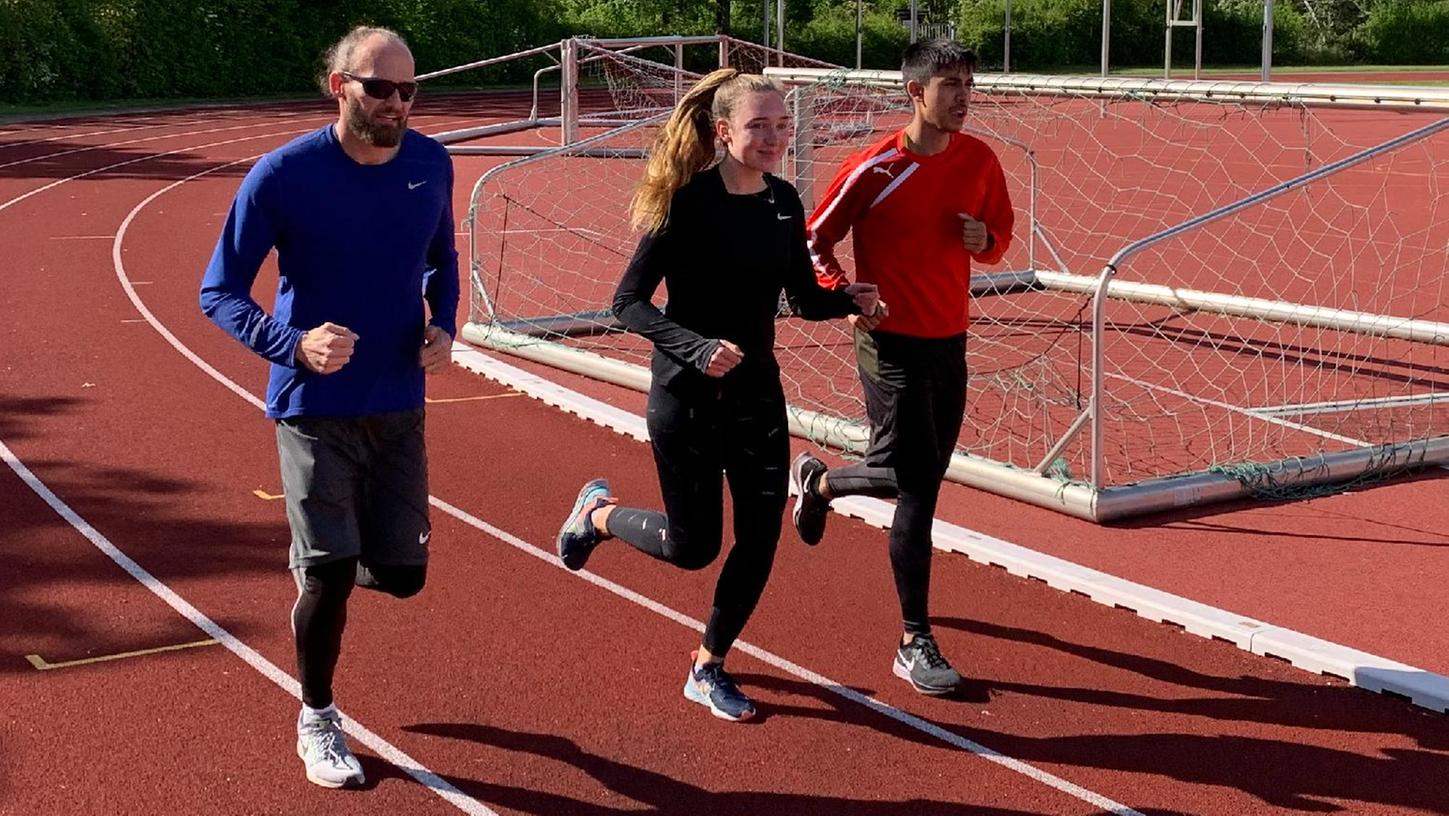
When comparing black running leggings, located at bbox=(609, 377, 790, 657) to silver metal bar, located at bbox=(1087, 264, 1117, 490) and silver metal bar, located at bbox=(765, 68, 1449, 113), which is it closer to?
silver metal bar, located at bbox=(1087, 264, 1117, 490)

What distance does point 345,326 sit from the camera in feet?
15.5

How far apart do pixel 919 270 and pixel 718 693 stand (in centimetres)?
148

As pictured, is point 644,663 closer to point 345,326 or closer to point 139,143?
point 345,326

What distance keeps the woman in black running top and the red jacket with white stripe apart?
0.32 metres

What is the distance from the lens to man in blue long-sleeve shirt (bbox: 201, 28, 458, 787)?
15.2 feet

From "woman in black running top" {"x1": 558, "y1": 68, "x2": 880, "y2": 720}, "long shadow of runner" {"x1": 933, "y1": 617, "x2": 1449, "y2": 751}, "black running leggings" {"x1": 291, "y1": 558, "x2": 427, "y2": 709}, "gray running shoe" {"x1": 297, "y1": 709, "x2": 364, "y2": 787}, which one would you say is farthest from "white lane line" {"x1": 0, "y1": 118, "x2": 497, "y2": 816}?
"long shadow of runner" {"x1": 933, "y1": 617, "x2": 1449, "y2": 751}

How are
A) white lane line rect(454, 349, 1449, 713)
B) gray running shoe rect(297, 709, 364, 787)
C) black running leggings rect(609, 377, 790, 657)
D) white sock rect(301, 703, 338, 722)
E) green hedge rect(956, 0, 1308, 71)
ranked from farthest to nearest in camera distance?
green hedge rect(956, 0, 1308, 71), white lane line rect(454, 349, 1449, 713), black running leggings rect(609, 377, 790, 657), white sock rect(301, 703, 338, 722), gray running shoe rect(297, 709, 364, 787)

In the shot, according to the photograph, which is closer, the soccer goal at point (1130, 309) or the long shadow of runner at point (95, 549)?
the long shadow of runner at point (95, 549)

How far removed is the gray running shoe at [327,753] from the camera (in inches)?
196

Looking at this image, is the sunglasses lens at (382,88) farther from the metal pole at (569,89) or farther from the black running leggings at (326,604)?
the metal pole at (569,89)

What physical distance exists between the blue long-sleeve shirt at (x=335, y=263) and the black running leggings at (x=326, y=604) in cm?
46

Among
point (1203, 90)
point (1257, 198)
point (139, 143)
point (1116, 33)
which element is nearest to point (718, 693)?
point (1257, 198)

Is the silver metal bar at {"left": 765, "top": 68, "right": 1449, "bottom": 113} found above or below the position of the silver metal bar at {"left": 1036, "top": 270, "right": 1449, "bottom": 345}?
above

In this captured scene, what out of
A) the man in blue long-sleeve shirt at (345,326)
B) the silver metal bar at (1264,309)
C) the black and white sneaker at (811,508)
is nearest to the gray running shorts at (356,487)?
the man in blue long-sleeve shirt at (345,326)
